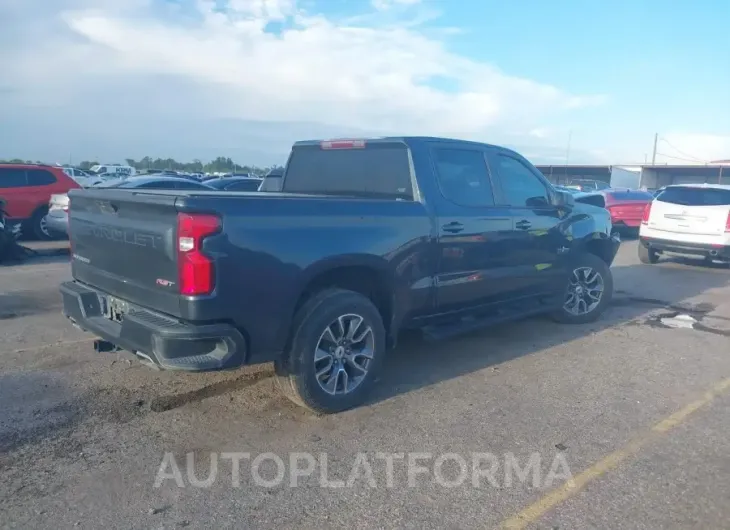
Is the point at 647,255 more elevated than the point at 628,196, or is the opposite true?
the point at 628,196

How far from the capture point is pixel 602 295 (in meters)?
7.23

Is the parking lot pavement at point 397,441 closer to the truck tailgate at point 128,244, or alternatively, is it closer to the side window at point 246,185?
the truck tailgate at point 128,244

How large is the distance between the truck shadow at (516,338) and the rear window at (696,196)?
1572mm

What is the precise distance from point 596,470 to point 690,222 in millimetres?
8868

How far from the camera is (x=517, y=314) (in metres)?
6.05

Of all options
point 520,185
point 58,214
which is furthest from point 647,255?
point 58,214

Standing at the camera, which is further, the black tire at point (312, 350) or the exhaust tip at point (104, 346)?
the exhaust tip at point (104, 346)

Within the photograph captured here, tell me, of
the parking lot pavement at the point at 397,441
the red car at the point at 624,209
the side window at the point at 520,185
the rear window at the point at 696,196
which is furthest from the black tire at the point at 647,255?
the side window at the point at 520,185

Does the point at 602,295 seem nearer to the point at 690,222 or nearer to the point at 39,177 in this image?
the point at 690,222

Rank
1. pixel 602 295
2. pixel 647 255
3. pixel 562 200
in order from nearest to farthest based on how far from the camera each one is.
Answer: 1. pixel 562 200
2. pixel 602 295
3. pixel 647 255

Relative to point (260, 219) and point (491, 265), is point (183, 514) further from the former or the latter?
point (491, 265)

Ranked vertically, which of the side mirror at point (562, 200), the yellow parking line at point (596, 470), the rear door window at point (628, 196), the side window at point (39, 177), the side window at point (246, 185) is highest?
the side mirror at point (562, 200)

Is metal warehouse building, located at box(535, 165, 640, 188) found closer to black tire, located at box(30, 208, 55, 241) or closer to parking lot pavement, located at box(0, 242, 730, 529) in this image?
black tire, located at box(30, 208, 55, 241)

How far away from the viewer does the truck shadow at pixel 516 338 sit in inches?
207
